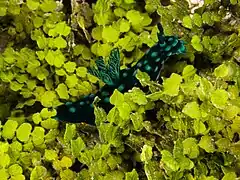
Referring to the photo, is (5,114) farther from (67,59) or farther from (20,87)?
(67,59)

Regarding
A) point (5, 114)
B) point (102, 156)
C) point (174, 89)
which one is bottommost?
point (5, 114)

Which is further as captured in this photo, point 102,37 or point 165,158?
point 102,37

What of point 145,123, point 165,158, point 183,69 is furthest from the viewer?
point 183,69

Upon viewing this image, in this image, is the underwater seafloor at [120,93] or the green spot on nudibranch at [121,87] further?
the green spot on nudibranch at [121,87]

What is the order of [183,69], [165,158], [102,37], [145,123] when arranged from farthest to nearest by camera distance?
[102,37] < [183,69] < [145,123] < [165,158]

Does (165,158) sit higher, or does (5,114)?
(165,158)

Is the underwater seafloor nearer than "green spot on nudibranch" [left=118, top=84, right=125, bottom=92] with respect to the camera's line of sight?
Yes

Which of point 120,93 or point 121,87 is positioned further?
point 121,87

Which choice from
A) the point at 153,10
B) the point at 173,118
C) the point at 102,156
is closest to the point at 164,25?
the point at 153,10
